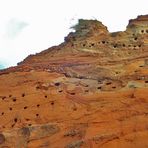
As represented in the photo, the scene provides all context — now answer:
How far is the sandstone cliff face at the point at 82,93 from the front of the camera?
188 ft

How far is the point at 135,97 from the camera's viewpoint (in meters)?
Answer: 59.9

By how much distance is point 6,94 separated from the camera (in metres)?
66.1

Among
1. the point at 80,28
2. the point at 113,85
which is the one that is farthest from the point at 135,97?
the point at 80,28

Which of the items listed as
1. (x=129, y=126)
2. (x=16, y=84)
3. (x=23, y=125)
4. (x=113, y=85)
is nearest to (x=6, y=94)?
(x=16, y=84)

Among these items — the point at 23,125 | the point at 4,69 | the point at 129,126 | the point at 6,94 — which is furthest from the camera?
the point at 4,69

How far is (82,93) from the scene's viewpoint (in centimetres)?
6294

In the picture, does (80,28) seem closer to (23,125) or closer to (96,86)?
(96,86)

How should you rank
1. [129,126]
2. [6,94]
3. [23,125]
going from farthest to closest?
[6,94] → [23,125] → [129,126]

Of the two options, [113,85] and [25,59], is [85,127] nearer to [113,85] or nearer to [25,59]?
[113,85]

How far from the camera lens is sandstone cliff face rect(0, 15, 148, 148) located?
57.3 metres

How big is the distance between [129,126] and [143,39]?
1524cm

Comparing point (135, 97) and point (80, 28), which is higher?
point (80, 28)

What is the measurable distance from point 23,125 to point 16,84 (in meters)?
6.77

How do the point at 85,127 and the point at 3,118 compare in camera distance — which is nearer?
the point at 85,127
